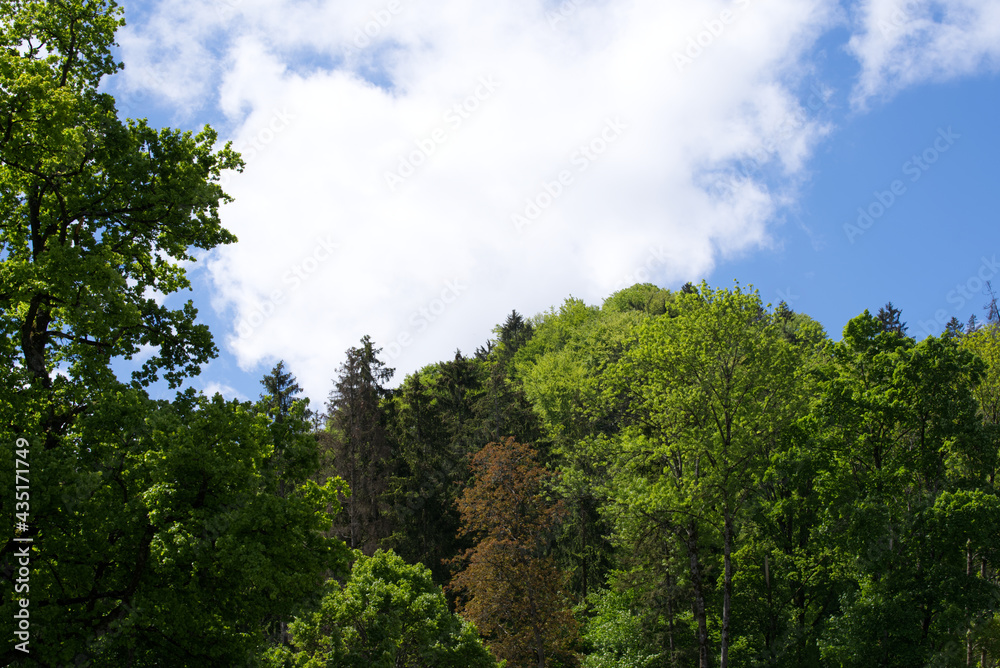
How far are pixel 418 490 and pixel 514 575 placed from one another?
A: 12.2 metres

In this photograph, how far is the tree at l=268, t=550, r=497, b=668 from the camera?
18.5 m

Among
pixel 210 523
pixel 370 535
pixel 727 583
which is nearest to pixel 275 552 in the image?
pixel 210 523

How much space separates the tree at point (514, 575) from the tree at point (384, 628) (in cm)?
364

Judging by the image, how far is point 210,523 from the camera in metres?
10.3

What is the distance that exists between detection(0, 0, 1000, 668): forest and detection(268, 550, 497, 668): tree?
0.09 meters

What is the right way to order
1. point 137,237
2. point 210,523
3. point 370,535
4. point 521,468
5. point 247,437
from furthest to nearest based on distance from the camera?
point 370,535
point 521,468
point 137,237
point 247,437
point 210,523

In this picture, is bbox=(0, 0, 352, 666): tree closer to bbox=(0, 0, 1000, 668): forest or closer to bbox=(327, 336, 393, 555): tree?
bbox=(0, 0, 1000, 668): forest

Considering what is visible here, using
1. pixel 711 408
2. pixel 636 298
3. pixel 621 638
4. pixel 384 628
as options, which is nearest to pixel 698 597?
pixel 621 638

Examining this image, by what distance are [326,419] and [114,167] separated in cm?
3028

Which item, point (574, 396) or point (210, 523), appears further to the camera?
point (574, 396)

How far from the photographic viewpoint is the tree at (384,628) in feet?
60.7

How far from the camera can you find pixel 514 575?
2530cm

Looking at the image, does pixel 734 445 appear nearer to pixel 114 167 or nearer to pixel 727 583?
pixel 727 583

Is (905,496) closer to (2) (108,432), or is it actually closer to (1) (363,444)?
(2) (108,432)
